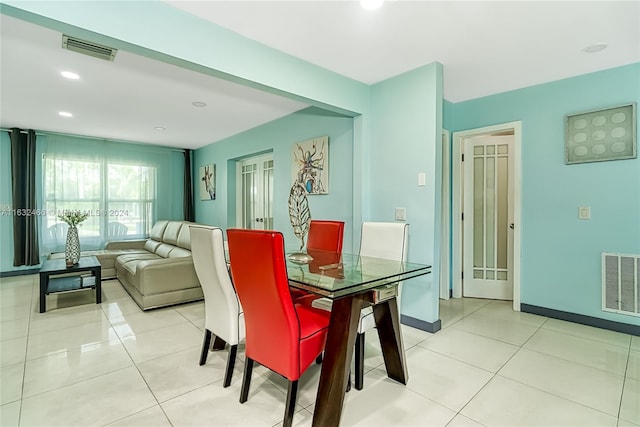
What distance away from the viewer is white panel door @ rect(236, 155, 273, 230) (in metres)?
5.14

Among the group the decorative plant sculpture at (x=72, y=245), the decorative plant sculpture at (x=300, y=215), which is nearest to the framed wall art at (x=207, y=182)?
the decorative plant sculpture at (x=72, y=245)

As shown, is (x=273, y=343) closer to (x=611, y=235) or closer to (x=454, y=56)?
(x=454, y=56)

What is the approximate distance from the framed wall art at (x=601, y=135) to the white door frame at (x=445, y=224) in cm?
116

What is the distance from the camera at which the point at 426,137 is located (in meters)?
2.86

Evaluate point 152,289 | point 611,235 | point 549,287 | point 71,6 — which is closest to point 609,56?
point 611,235

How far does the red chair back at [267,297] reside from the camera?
146cm

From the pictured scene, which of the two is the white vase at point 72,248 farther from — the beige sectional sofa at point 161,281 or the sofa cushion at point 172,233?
the sofa cushion at point 172,233

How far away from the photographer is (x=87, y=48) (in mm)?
2395

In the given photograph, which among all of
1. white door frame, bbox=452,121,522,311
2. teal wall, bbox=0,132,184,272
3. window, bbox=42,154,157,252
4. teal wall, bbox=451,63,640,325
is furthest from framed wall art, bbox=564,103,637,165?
window, bbox=42,154,157,252

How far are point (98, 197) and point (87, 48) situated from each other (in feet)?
13.9

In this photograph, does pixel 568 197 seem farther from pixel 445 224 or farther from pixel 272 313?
pixel 272 313

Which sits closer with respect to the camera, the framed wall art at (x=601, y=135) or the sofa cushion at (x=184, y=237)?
the framed wall art at (x=601, y=135)

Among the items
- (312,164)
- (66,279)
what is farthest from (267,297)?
(66,279)

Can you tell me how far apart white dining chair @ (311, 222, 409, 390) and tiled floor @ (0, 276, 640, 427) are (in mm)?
220
